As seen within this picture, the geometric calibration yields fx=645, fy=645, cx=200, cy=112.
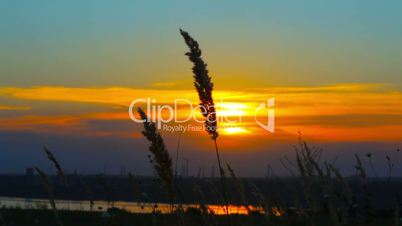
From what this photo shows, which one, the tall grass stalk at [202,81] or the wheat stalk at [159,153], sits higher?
the tall grass stalk at [202,81]

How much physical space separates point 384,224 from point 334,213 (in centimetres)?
1175

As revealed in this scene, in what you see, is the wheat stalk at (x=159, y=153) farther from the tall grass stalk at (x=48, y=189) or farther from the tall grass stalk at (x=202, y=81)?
the tall grass stalk at (x=48, y=189)

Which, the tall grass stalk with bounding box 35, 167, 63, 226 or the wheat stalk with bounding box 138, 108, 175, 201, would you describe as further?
the tall grass stalk with bounding box 35, 167, 63, 226

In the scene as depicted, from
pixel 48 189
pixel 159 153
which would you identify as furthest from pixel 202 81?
pixel 48 189

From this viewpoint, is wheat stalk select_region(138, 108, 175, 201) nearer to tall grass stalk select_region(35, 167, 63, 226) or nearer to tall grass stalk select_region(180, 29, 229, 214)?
tall grass stalk select_region(180, 29, 229, 214)

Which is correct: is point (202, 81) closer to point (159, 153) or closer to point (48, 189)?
point (159, 153)

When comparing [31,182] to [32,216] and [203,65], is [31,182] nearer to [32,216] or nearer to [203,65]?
[32,216]

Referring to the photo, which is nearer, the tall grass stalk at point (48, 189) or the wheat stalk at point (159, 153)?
the wheat stalk at point (159, 153)

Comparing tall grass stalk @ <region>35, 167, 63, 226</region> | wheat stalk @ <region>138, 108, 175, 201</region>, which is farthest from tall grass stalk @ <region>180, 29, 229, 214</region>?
tall grass stalk @ <region>35, 167, 63, 226</region>

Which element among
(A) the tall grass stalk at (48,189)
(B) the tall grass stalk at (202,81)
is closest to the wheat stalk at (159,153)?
(B) the tall grass stalk at (202,81)

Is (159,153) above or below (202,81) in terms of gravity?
below

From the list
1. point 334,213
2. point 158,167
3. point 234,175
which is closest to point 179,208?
point 234,175

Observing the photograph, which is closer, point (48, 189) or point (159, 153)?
point (159, 153)

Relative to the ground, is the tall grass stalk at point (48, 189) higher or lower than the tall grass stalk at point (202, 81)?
lower
